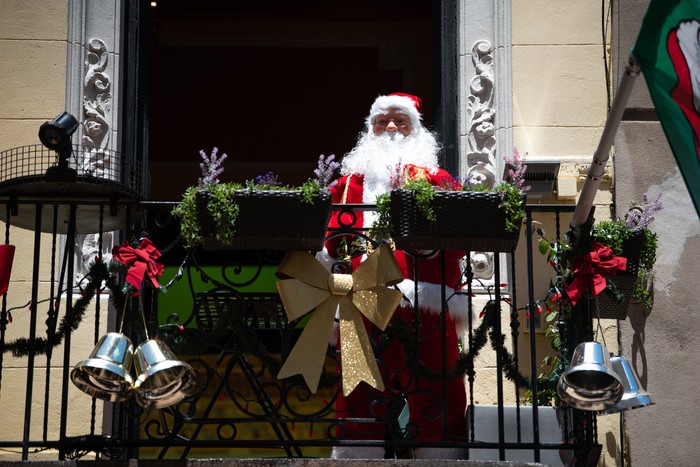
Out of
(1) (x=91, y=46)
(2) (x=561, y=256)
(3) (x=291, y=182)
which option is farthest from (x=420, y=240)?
(3) (x=291, y=182)

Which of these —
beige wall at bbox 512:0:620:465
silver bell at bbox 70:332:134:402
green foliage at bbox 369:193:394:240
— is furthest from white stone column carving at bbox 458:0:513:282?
silver bell at bbox 70:332:134:402

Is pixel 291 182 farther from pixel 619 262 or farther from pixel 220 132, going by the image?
pixel 619 262

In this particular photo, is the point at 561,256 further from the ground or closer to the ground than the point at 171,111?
closer to the ground

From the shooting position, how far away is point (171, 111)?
14125 mm

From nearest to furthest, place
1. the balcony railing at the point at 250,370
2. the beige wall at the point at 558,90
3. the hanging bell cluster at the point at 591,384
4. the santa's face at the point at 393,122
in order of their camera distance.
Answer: the hanging bell cluster at the point at 591,384 < the balcony railing at the point at 250,370 < the santa's face at the point at 393,122 < the beige wall at the point at 558,90

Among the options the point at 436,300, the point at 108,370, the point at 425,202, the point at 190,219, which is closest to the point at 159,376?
the point at 108,370

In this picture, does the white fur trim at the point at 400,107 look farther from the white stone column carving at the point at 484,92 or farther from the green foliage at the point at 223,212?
the green foliage at the point at 223,212

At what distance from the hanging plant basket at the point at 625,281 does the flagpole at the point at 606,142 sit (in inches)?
13.7

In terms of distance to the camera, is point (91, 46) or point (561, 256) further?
point (91, 46)

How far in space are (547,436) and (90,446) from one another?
2.46 metres

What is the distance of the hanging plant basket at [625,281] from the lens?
7363 millimetres

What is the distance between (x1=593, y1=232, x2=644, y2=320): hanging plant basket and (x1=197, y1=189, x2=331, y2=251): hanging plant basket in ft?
5.28

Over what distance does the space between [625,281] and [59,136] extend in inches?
124

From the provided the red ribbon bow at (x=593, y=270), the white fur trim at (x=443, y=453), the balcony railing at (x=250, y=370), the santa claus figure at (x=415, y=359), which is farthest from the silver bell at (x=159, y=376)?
the red ribbon bow at (x=593, y=270)
